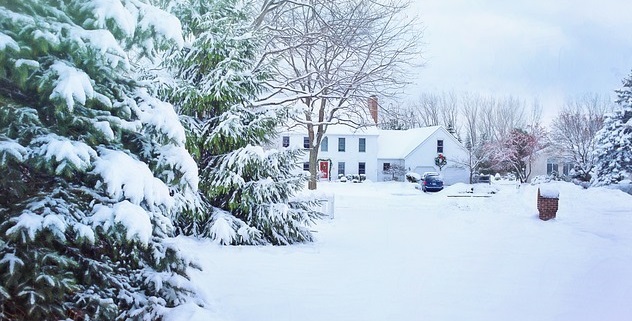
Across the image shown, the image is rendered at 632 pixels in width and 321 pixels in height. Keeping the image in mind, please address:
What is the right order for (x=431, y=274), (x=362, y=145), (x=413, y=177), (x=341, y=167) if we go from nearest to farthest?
(x=431, y=274)
(x=413, y=177)
(x=362, y=145)
(x=341, y=167)

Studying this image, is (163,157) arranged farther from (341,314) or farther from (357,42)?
(357,42)

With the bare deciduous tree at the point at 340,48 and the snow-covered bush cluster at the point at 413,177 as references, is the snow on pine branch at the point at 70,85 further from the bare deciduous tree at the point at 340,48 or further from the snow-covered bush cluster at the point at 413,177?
the snow-covered bush cluster at the point at 413,177

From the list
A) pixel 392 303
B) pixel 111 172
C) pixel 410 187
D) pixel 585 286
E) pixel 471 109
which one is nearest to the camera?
pixel 111 172

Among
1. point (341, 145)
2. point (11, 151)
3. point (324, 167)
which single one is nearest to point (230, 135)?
point (11, 151)

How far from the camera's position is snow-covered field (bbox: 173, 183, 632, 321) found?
3918 mm

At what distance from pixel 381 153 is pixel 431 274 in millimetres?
28437

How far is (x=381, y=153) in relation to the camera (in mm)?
33500

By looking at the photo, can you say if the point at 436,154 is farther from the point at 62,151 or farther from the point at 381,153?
the point at 62,151

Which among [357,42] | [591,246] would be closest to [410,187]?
[357,42]

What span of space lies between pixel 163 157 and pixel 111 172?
568mm

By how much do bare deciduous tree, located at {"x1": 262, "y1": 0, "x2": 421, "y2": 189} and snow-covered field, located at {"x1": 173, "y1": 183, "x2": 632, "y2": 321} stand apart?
2.60 m

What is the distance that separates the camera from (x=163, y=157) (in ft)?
10.1

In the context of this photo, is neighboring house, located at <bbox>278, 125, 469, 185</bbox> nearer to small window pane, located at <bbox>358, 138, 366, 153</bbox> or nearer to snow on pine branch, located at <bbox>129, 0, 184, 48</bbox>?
small window pane, located at <bbox>358, 138, 366, 153</bbox>

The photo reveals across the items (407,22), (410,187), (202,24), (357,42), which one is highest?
(407,22)
